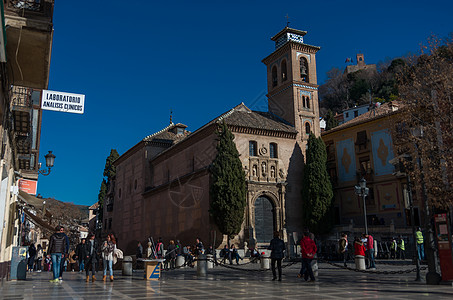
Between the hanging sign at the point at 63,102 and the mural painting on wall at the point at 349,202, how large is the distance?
28.4 metres

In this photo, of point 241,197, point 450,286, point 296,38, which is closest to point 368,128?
point 296,38

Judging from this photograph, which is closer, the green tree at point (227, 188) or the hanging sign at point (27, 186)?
the hanging sign at point (27, 186)

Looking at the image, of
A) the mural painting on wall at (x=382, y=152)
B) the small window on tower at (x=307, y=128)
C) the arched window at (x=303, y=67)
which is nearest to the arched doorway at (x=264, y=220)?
the small window on tower at (x=307, y=128)

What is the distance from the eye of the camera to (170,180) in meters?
38.0

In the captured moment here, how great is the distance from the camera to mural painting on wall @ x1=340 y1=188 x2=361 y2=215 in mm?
33928

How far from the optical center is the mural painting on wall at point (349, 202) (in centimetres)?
3393

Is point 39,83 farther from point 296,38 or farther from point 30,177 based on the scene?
point 296,38

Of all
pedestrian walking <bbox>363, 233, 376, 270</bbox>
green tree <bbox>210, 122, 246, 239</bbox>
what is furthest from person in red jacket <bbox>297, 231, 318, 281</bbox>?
green tree <bbox>210, 122, 246, 239</bbox>

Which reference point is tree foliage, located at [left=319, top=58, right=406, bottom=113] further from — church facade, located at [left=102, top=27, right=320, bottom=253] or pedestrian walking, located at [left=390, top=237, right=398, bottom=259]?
pedestrian walking, located at [left=390, top=237, right=398, bottom=259]

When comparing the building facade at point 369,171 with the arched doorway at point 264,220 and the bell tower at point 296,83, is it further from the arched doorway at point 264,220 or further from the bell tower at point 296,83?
the arched doorway at point 264,220

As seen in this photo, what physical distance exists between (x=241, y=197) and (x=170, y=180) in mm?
11944

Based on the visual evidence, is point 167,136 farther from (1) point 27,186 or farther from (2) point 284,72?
(1) point 27,186

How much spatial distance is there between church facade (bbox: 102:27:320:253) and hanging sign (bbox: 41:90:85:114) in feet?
63.6

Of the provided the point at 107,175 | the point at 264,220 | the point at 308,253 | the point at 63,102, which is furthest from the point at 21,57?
the point at 107,175
